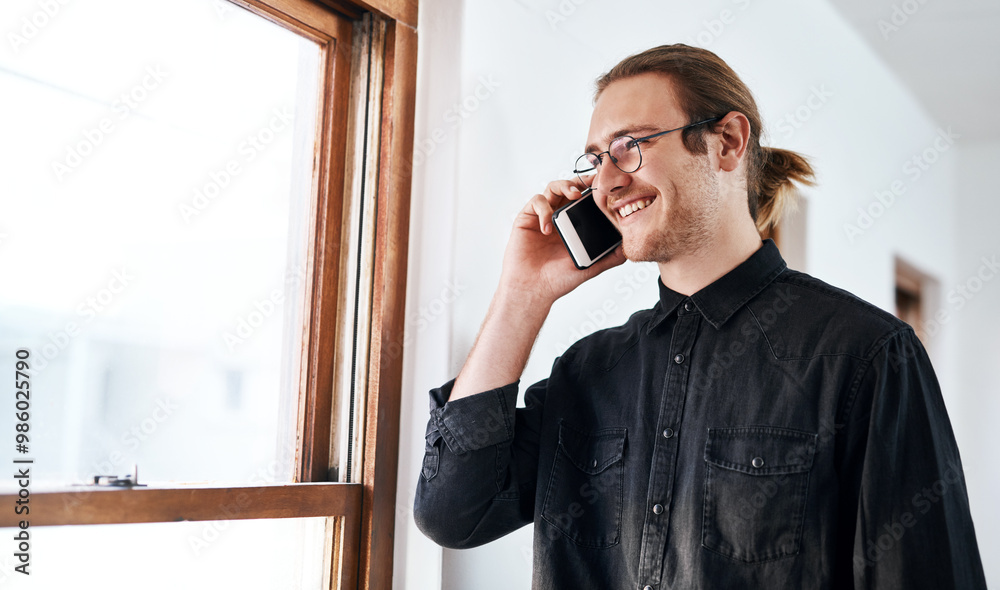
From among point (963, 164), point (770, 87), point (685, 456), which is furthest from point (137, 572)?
point (963, 164)

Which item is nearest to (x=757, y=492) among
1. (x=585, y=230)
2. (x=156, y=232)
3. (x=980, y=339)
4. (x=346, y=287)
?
(x=585, y=230)

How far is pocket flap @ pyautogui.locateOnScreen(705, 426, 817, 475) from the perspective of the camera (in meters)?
0.91

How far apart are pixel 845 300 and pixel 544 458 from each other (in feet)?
1.53

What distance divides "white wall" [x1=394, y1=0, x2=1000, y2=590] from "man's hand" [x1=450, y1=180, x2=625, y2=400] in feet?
0.28

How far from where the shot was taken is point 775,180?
128cm

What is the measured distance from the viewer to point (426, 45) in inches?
51.0

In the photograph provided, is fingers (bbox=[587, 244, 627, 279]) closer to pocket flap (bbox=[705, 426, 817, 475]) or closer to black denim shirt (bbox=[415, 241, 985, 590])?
black denim shirt (bbox=[415, 241, 985, 590])

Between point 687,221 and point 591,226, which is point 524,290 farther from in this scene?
point 687,221

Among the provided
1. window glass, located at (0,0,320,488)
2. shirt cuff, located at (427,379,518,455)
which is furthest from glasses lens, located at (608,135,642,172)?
window glass, located at (0,0,320,488)

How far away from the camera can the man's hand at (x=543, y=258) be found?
1209 millimetres

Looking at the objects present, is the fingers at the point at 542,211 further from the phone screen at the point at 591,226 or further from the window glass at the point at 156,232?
the window glass at the point at 156,232

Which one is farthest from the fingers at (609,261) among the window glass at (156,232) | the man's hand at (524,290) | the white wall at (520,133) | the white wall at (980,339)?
the white wall at (980,339)

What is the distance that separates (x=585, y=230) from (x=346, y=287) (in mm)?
386

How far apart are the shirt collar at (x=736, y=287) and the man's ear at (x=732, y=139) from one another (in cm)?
14
